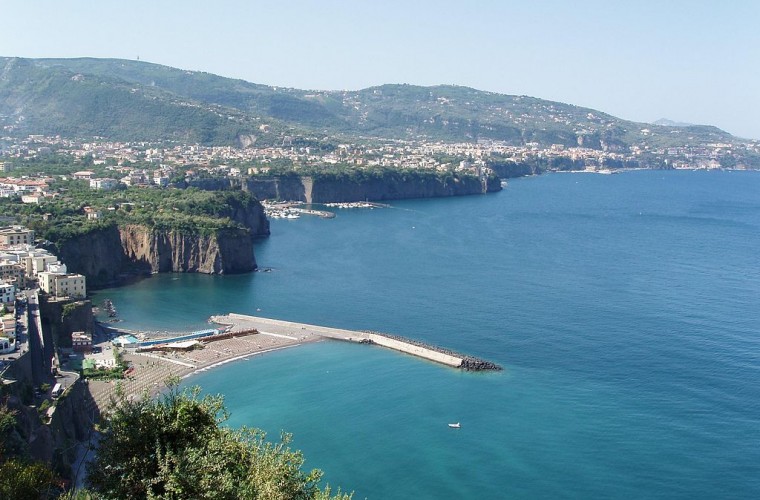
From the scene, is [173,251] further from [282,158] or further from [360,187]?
[282,158]

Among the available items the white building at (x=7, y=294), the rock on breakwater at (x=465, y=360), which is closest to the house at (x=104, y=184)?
the white building at (x=7, y=294)

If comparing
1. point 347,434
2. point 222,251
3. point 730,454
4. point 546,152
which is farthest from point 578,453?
point 546,152

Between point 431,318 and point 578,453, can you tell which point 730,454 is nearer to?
point 578,453

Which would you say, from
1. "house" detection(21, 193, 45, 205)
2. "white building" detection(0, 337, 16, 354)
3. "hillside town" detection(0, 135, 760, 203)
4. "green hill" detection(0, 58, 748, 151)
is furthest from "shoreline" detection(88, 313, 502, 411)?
"green hill" detection(0, 58, 748, 151)

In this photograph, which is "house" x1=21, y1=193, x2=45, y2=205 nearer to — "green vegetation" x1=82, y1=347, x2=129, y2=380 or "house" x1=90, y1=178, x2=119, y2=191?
"house" x1=90, y1=178, x2=119, y2=191

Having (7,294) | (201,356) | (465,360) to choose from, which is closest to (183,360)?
(201,356)

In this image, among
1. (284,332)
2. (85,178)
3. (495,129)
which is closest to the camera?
(284,332)

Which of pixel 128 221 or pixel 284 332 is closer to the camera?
pixel 284 332
